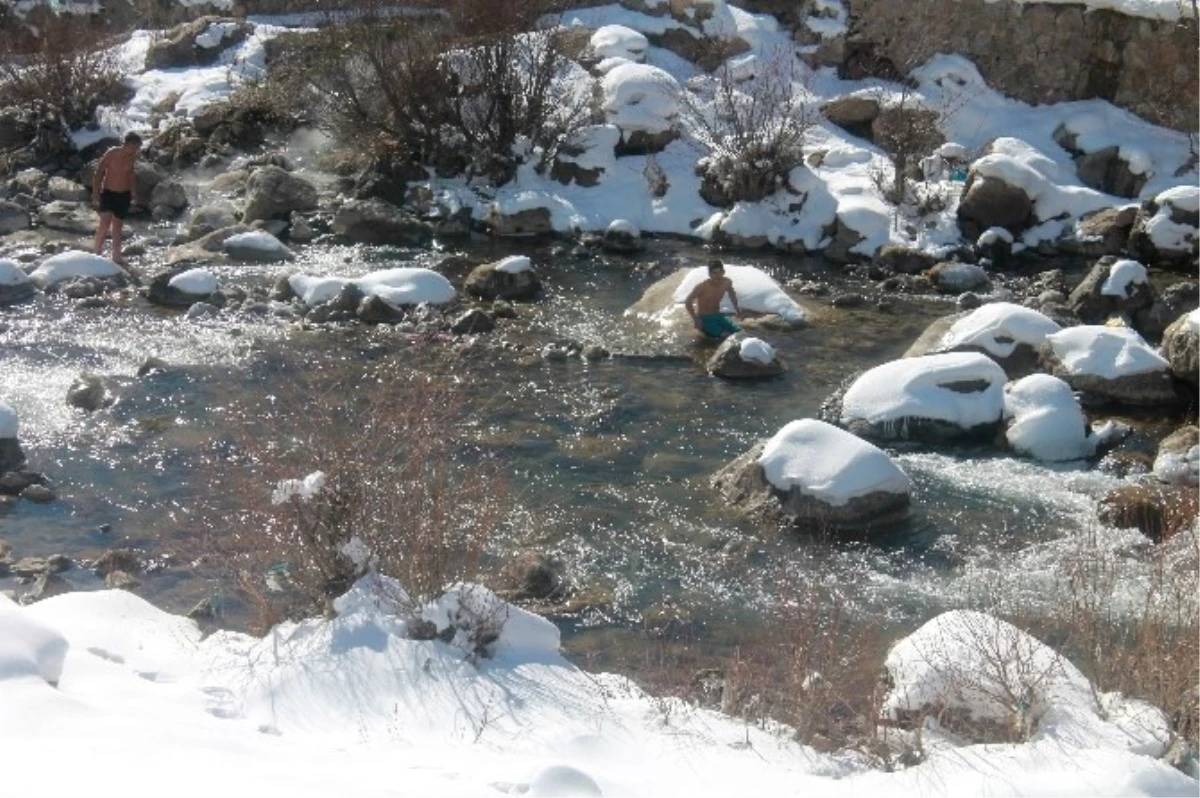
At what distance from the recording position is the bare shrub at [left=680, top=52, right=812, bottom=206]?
1916cm

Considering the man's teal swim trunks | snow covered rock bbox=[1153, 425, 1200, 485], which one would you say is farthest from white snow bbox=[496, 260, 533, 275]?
snow covered rock bbox=[1153, 425, 1200, 485]

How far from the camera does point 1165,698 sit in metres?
5.67

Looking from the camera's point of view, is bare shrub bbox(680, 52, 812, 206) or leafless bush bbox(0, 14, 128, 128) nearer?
bare shrub bbox(680, 52, 812, 206)

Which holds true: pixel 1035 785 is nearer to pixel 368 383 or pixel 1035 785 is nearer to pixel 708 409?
pixel 708 409

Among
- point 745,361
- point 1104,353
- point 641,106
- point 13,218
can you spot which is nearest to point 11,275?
point 13,218

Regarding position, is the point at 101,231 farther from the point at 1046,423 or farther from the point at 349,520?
the point at 349,520

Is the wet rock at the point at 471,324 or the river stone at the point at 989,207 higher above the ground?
the river stone at the point at 989,207

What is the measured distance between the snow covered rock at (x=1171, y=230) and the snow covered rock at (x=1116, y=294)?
2528 mm

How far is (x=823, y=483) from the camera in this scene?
9.91 meters

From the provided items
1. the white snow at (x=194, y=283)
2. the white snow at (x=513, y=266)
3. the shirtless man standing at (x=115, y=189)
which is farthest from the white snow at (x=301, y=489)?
the shirtless man standing at (x=115, y=189)

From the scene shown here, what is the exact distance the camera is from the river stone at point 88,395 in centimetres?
1191

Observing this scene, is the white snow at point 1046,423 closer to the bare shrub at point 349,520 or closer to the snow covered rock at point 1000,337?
the snow covered rock at point 1000,337

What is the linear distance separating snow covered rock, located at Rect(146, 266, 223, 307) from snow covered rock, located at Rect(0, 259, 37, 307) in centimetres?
123

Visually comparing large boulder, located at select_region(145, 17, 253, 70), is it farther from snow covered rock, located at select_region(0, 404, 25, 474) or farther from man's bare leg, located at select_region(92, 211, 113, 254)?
snow covered rock, located at select_region(0, 404, 25, 474)
